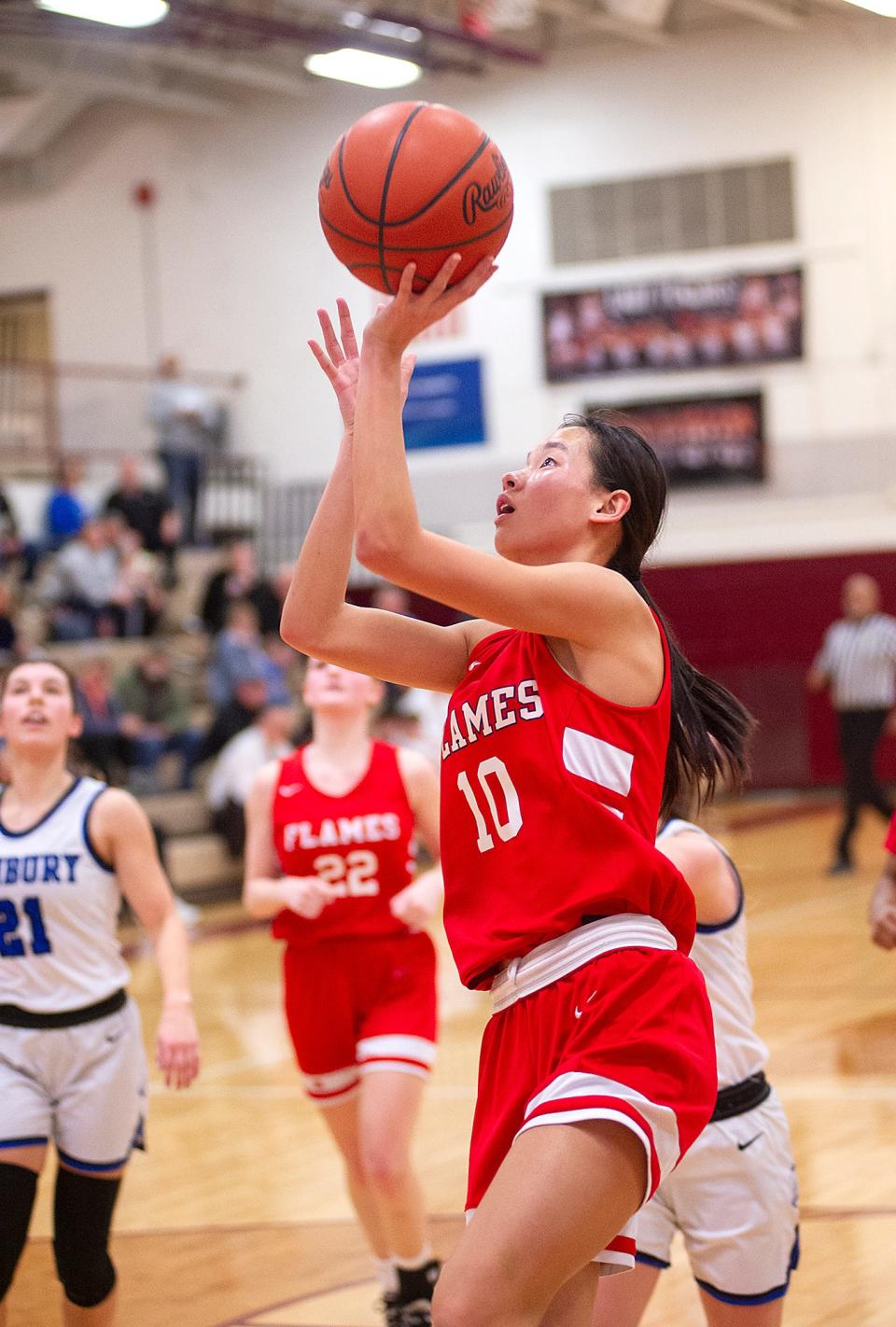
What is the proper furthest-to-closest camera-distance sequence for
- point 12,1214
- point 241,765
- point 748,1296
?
1. point 241,765
2. point 12,1214
3. point 748,1296

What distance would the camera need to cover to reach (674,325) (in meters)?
17.8

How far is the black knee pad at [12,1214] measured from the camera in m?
3.65

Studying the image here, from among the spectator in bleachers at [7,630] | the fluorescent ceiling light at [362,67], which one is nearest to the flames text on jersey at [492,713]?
the spectator in bleachers at [7,630]

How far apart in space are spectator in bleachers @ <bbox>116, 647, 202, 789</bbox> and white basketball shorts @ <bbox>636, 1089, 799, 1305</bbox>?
10697 mm

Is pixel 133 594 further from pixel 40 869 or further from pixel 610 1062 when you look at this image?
pixel 610 1062

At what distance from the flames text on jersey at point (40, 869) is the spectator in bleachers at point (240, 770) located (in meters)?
8.50

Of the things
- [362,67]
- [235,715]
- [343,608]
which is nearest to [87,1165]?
[343,608]

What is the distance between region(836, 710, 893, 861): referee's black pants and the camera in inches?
466

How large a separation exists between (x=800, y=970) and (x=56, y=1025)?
5898 mm

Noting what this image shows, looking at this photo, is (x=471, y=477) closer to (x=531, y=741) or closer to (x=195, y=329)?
(x=195, y=329)

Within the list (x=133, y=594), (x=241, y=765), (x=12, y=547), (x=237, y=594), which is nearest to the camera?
(x=241, y=765)

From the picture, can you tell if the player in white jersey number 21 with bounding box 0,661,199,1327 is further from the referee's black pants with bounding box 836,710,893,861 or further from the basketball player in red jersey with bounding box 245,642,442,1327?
the referee's black pants with bounding box 836,710,893,861

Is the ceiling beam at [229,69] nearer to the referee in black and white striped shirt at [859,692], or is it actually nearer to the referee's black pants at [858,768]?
the referee in black and white striped shirt at [859,692]

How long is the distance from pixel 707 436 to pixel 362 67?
5.02m
